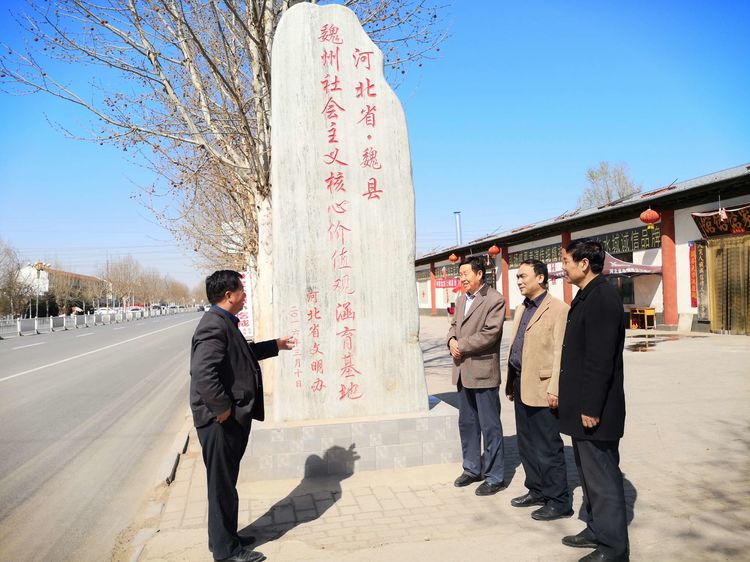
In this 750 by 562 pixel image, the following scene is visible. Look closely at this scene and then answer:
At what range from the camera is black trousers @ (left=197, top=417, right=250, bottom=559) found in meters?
3.22

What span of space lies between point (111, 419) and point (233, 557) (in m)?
5.58

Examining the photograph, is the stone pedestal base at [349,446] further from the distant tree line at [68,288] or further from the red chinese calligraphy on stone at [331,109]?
the distant tree line at [68,288]

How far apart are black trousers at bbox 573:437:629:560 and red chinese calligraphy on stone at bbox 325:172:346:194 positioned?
9.71 feet

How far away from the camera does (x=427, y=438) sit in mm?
4961

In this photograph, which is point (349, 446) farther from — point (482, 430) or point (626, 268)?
point (626, 268)

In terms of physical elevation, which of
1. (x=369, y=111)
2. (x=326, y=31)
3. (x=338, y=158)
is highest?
(x=326, y=31)

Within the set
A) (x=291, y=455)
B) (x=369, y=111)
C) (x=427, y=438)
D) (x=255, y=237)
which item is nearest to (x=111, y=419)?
(x=291, y=455)

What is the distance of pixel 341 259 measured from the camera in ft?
16.6

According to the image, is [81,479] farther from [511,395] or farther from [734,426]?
[734,426]

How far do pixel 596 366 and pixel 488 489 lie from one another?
1.60 metres

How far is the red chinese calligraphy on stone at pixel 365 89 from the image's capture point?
17.2 ft

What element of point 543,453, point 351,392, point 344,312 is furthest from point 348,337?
point 543,453

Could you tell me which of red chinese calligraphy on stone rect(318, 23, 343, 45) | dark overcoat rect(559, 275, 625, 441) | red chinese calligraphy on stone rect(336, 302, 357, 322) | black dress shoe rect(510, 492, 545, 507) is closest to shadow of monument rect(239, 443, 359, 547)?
red chinese calligraphy on stone rect(336, 302, 357, 322)

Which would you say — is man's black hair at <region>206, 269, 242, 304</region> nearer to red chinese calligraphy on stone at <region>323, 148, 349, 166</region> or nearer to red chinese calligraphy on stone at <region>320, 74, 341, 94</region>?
red chinese calligraphy on stone at <region>323, 148, 349, 166</region>
